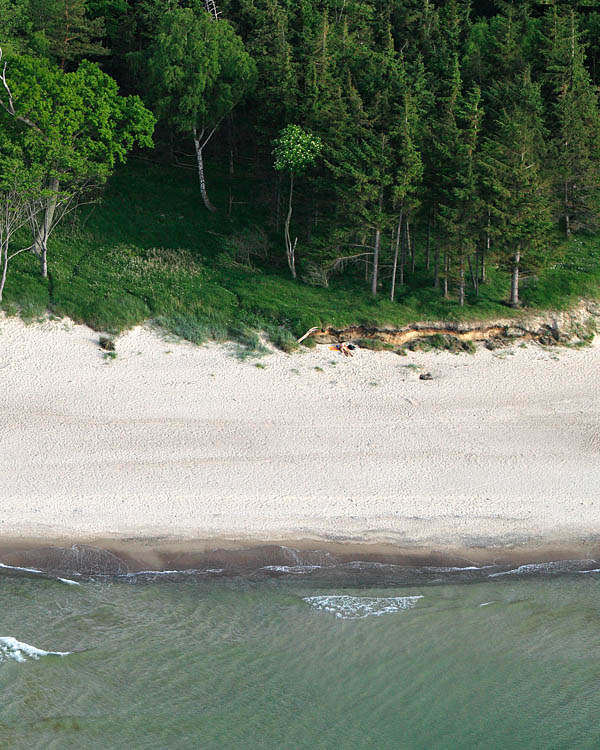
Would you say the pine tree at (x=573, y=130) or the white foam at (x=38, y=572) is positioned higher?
the pine tree at (x=573, y=130)

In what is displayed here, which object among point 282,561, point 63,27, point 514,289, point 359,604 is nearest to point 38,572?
point 282,561

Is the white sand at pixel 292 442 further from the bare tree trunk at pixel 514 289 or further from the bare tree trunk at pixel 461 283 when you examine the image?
the bare tree trunk at pixel 461 283

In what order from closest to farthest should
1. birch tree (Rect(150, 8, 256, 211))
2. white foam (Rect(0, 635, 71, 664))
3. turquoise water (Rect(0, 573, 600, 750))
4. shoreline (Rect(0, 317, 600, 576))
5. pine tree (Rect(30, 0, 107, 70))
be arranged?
turquoise water (Rect(0, 573, 600, 750)), white foam (Rect(0, 635, 71, 664)), shoreline (Rect(0, 317, 600, 576)), birch tree (Rect(150, 8, 256, 211)), pine tree (Rect(30, 0, 107, 70))

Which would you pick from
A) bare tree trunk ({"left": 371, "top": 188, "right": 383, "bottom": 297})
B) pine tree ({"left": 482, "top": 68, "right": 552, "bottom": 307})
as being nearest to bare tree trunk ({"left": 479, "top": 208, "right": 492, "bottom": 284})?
pine tree ({"left": 482, "top": 68, "right": 552, "bottom": 307})

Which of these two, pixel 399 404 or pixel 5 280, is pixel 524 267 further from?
pixel 5 280

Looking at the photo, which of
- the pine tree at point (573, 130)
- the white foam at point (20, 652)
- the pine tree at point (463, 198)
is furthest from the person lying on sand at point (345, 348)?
the white foam at point (20, 652)

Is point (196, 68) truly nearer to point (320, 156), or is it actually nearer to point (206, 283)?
point (320, 156)

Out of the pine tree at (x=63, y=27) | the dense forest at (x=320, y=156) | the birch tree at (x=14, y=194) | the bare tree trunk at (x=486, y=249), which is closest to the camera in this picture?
the birch tree at (x=14, y=194)

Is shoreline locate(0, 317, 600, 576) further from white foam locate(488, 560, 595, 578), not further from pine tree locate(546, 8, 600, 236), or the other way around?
pine tree locate(546, 8, 600, 236)
